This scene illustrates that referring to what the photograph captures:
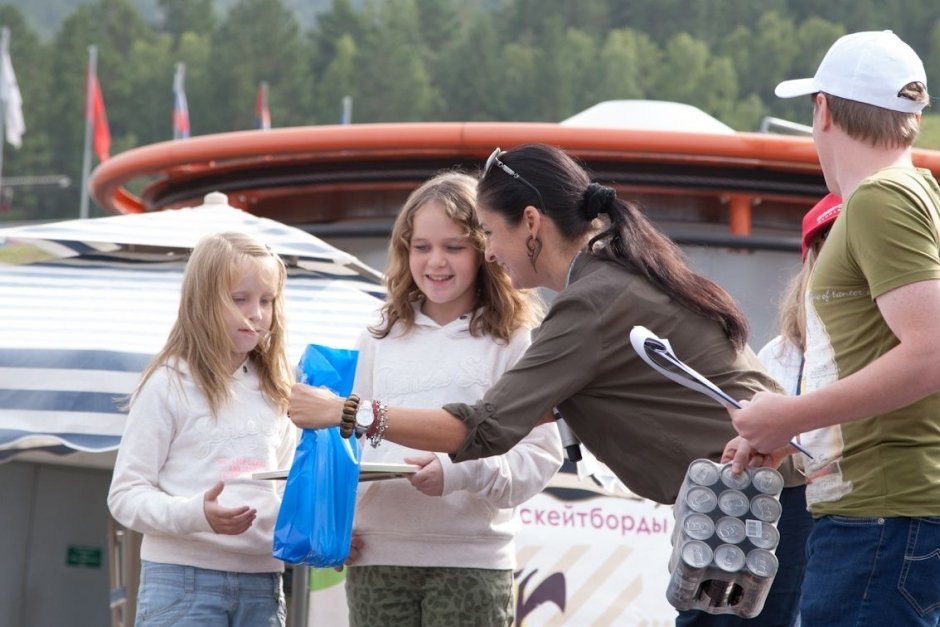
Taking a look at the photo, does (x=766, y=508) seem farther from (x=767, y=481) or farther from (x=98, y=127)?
(x=98, y=127)

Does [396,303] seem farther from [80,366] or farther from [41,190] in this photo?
[41,190]

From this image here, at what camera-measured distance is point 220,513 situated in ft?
11.5

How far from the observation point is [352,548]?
3.55 metres

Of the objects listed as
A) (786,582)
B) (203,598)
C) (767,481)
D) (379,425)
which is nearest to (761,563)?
(767,481)

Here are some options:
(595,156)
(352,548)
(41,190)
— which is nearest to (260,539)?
(352,548)

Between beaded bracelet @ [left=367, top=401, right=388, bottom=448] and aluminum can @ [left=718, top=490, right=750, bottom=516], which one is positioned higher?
beaded bracelet @ [left=367, top=401, right=388, bottom=448]

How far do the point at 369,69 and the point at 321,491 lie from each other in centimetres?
8183

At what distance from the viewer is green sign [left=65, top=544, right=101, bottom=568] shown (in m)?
6.11

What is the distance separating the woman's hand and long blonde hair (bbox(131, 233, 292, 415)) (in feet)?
2.80

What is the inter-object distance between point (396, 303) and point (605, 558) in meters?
1.90

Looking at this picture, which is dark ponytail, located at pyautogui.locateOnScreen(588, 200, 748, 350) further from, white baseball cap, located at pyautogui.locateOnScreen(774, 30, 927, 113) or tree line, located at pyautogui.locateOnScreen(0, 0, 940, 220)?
tree line, located at pyautogui.locateOnScreen(0, 0, 940, 220)

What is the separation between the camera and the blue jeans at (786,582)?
3129 millimetres

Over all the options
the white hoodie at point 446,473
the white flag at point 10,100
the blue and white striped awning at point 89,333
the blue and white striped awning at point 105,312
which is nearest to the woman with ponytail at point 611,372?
the white hoodie at point 446,473

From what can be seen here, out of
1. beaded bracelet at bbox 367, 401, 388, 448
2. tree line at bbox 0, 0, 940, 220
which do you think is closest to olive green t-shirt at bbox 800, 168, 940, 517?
beaded bracelet at bbox 367, 401, 388, 448
